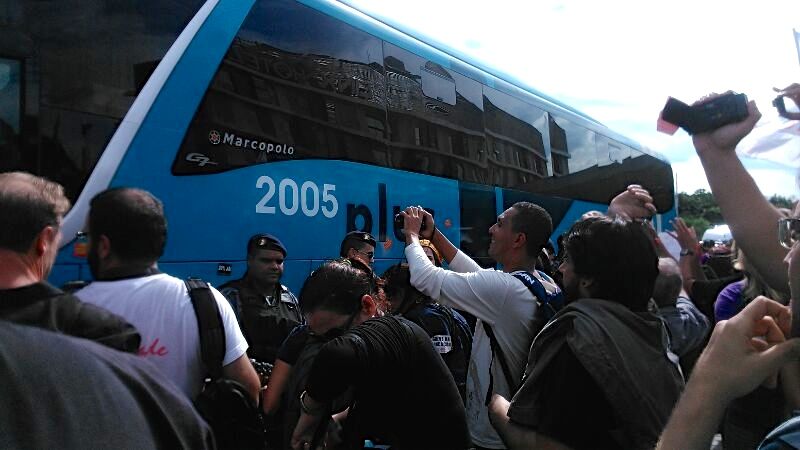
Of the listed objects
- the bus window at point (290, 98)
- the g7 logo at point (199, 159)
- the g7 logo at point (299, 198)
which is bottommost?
the g7 logo at point (299, 198)

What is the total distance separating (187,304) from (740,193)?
1753 mm

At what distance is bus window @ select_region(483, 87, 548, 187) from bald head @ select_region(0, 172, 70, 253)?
6286 mm

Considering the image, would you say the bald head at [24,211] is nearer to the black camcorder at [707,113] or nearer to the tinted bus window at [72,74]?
the black camcorder at [707,113]

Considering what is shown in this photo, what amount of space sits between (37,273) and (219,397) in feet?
2.32

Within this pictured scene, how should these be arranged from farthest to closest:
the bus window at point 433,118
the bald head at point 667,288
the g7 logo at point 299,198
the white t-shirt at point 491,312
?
the bus window at point 433,118 → the g7 logo at point 299,198 → the bald head at point 667,288 → the white t-shirt at point 491,312

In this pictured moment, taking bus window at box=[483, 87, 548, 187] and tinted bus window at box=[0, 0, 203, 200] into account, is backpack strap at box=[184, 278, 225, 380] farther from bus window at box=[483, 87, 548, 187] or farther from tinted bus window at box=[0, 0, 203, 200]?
bus window at box=[483, 87, 548, 187]

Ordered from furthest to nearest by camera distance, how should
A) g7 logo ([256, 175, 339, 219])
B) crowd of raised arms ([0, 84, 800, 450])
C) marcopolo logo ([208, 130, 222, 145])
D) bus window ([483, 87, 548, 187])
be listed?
bus window ([483, 87, 548, 187]) → g7 logo ([256, 175, 339, 219]) → marcopolo logo ([208, 130, 222, 145]) → crowd of raised arms ([0, 84, 800, 450])

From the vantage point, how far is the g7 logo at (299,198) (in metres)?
5.02

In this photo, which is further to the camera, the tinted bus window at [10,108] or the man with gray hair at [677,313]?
the tinted bus window at [10,108]

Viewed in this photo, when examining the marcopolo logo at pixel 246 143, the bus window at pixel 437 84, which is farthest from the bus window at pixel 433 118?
the marcopolo logo at pixel 246 143

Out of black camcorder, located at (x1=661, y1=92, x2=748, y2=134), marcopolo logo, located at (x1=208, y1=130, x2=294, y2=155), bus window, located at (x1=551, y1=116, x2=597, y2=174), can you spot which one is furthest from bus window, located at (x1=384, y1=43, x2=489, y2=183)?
black camcorder, located at (x1=661, y1=92, x2=748, y2=134)

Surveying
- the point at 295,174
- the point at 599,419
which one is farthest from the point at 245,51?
the point at 599,419

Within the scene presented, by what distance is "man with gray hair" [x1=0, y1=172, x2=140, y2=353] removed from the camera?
5.77ft

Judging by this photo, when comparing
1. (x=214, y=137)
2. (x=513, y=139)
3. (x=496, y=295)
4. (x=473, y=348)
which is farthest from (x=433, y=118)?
(x=496, y=295)
